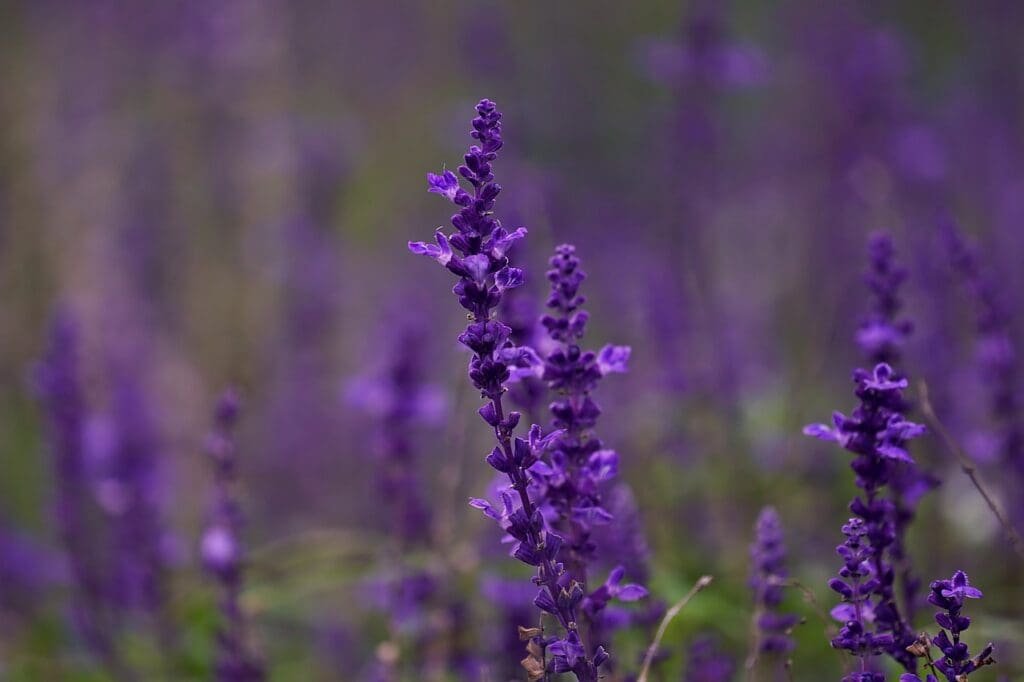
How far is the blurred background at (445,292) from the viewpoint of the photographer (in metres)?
3.29

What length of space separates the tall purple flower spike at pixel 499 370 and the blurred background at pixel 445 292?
0.64 meters

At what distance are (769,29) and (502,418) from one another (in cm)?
1051

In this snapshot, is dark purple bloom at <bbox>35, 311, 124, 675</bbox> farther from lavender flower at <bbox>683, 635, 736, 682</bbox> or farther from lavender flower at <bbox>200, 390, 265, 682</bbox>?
lavender flower at <bbox>683, 635, 736, 682</bbox>

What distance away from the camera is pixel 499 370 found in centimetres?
155

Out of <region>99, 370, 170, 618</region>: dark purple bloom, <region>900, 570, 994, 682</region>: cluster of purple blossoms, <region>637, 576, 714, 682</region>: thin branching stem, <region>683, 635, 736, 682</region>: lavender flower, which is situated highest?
<region>99, 370, 170, 618</region>: dark purple bloom

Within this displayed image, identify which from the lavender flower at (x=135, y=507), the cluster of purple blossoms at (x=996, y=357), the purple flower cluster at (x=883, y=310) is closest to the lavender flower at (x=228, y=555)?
the lavender flower at (x=135, y=507)

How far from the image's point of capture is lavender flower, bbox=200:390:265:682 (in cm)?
250

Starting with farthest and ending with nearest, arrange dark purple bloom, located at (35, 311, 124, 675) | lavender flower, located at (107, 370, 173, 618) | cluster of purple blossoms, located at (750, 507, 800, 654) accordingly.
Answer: lavender flower, located at (107, 370, 173, 618) → dark purple bloom, located at (35, 311, 124, 675) → cluster of purple blossoms, located at (750, 507, 800, 654)

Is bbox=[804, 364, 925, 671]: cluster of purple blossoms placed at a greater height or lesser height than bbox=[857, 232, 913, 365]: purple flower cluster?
lesser

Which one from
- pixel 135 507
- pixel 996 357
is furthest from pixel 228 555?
pixel 996 357

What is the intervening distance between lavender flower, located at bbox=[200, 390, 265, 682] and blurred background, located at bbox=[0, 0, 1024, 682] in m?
0.26

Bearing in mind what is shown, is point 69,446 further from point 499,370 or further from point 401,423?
point 499,370

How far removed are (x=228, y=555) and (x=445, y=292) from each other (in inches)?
259

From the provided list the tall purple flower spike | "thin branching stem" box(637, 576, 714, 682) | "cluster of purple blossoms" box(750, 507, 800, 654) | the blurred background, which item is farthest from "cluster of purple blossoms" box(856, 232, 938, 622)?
the tall purple flower spike
